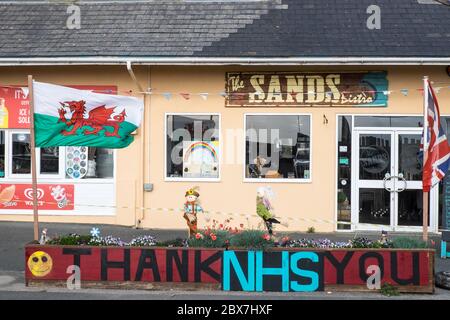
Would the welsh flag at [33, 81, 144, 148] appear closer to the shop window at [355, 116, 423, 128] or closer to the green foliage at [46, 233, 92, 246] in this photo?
the green foliage at [46, 233, 92, 246]

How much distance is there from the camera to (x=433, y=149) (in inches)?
287

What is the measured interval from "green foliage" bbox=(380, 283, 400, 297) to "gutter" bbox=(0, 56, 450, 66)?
5248mm

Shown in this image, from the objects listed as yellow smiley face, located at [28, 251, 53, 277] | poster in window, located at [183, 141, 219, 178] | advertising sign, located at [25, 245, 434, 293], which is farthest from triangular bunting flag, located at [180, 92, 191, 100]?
yellow smiley face, located at [28, 251, 53, 277]

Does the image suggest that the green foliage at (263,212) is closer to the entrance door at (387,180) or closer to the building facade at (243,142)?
the building facade at (243,142)

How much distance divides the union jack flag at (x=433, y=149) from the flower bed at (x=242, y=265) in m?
0.98

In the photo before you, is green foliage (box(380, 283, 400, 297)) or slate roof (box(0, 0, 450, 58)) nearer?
green foliage (box(380, 283, 400, 297))

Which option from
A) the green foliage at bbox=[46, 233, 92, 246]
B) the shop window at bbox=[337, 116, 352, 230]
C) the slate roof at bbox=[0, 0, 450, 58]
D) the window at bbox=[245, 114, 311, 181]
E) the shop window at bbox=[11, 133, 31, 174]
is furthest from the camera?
the shop window at bbox=[11, 133, 31, 174]

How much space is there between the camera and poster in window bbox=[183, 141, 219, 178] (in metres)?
11.5

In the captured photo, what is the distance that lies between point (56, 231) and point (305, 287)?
6.08 metres

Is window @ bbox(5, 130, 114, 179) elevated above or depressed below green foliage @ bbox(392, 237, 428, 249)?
above

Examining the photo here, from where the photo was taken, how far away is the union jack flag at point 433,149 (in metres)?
7.25

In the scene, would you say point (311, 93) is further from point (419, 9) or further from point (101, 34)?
point (101, 34)

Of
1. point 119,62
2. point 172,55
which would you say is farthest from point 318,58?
point 119,62

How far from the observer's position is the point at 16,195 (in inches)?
464
